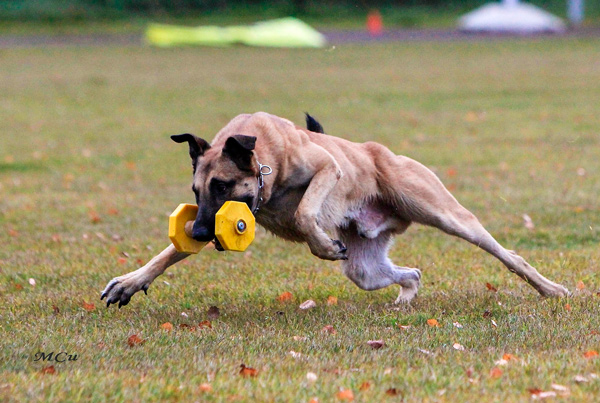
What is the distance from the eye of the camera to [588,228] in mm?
9227

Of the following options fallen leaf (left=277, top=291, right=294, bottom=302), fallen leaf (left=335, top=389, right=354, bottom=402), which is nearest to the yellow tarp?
fallen leaf (left=277, top=291, right=294, bottom=302)

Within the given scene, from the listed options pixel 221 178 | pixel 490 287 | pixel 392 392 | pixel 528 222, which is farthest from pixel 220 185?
pixel 528 222

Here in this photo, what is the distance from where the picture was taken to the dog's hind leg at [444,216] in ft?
22.1

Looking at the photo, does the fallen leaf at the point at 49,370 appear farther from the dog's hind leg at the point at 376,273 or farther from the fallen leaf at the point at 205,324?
the dog's hind leg at the point at 376,273

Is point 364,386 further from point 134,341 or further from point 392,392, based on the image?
point 134,341

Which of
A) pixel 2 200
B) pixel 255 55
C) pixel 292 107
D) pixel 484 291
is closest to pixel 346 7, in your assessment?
pixel 255 55

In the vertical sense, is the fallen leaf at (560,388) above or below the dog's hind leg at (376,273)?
above

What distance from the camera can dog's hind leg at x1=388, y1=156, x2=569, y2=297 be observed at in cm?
675

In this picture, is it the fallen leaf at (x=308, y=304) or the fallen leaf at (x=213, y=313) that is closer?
the fallen leaf at (x=213, y=313)

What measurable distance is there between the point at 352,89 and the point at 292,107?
4.53m

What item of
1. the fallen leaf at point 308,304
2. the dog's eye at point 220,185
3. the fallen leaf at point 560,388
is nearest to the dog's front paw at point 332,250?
the fallen leaf at point 308,304

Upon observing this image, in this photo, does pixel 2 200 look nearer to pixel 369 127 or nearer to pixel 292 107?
pixel 369 127

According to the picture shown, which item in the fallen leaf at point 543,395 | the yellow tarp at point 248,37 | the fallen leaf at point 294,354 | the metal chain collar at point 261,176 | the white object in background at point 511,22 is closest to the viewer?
the fallen leaf at point 543,395

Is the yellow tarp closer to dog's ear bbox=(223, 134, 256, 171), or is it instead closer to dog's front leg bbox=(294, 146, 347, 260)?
dog's front leg bbox=(294, 146, 347, 260)
